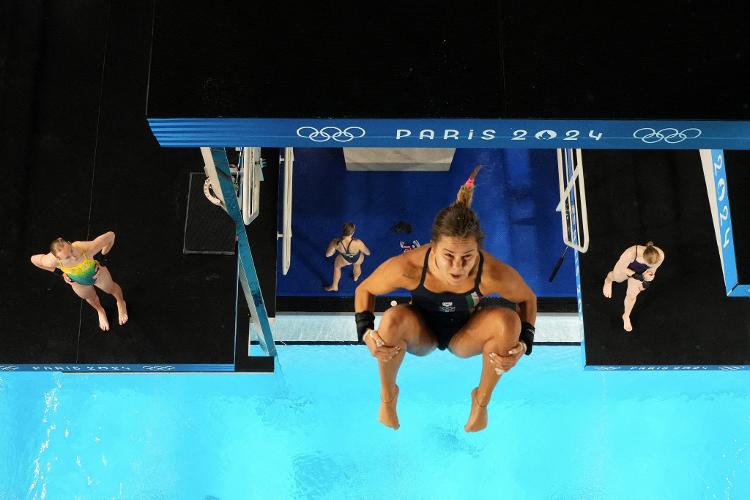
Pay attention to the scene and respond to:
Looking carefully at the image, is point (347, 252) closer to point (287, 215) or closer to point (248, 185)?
point (287, 215)

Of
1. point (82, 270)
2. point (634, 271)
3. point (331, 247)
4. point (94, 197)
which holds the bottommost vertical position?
point (82, 270)

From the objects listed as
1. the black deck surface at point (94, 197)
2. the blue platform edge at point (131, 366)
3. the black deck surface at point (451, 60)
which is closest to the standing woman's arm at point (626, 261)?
the black deck surface at point (451, 60)

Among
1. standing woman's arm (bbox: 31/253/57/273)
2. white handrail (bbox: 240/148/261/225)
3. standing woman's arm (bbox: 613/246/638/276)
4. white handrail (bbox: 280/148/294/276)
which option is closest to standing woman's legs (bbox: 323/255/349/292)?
white handrail (bbox: 280/148/294/276)

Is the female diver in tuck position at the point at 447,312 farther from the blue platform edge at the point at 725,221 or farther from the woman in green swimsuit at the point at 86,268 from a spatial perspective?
the woman in green swimsuit at the point at 86,268

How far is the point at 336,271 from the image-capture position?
7465 millimetres

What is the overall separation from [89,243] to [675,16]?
4513mm

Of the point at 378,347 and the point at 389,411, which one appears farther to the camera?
the point at 389,411

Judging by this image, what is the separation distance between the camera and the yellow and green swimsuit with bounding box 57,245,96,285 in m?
5.32

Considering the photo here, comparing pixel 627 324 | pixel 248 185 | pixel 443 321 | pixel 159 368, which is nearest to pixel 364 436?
pixel 159 368

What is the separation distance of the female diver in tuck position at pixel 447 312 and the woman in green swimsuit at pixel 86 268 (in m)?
2.60

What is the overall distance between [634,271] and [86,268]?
4786mm

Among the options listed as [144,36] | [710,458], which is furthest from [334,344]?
[710,458]

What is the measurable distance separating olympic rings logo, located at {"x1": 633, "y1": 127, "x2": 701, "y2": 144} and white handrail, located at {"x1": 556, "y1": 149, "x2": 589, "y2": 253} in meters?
2.64

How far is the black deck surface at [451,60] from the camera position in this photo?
3.20 meters
